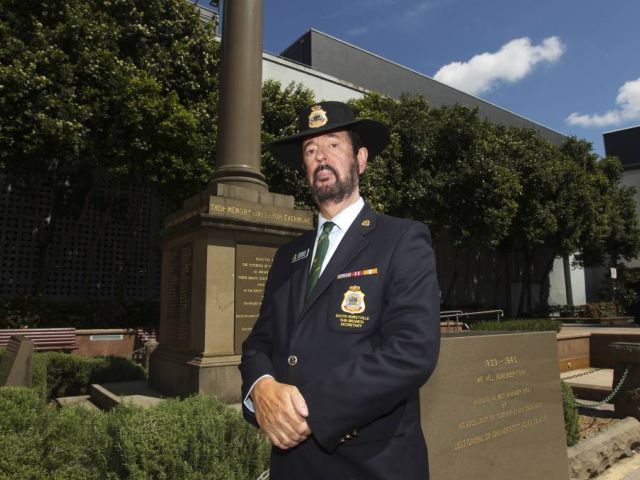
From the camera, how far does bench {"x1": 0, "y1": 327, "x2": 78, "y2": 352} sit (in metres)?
13.8

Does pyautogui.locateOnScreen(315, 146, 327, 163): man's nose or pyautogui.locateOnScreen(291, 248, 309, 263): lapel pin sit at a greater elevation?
pyautogui.locateOnScreen(315, 146, 327, 163): man's nose

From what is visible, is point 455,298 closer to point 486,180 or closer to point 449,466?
point 486,180

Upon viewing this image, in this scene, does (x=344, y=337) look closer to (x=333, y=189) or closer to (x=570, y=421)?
(x=333, y=189)

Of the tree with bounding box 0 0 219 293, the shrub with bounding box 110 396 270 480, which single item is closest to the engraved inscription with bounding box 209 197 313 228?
the shrub with bounding box 110 396 270 480

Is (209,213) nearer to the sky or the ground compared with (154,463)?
nearer to the sky

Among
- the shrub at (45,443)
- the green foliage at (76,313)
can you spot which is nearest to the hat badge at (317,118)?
the shrub at (45,443)

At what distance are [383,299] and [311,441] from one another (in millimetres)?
674

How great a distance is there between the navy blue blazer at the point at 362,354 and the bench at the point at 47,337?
14.0 m

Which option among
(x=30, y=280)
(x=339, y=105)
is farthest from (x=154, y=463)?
(x=30, y=280)

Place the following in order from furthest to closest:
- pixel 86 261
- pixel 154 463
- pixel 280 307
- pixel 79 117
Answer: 1. pixel 86 261
2. pixel 79 117
3. pixel 154 463
4. pixel 280 307

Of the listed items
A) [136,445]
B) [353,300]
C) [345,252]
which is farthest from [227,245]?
[353,300]

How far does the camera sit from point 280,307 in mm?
2439

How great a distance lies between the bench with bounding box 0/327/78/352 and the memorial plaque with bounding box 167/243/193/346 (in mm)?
8073

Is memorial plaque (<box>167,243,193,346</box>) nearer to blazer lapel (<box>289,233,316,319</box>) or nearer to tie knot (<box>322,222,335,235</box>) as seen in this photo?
blazer lapel (<box>289,233,316,319</box>)
